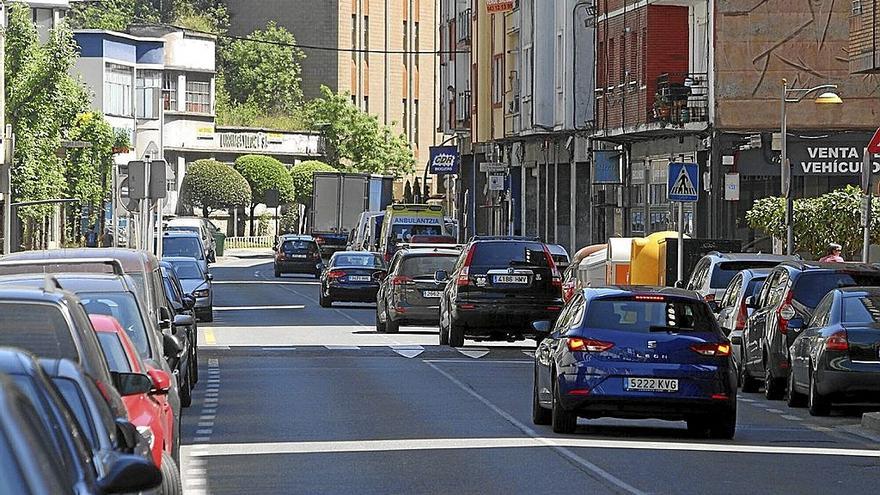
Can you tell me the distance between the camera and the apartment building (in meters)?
122

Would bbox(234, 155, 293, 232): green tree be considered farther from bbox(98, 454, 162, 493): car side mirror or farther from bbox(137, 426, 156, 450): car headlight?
bbox(98, 454, 162, 493): car side mirror

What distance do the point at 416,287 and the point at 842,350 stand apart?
17.7 meters

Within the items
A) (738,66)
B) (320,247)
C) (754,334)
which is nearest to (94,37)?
(320,247)

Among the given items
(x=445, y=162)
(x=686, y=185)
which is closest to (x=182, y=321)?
(x=686, y=185)

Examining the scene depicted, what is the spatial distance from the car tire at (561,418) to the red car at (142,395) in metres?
6.21

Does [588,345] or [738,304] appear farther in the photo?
[738,304]

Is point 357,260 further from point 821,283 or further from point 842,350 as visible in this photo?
point 842,350

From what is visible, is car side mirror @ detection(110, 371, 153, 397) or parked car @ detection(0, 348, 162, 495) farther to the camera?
car side mirror @ detection(110, 371, 153, 397)

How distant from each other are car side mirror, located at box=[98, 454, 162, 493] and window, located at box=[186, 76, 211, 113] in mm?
110412

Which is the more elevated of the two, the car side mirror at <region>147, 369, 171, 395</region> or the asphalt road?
the car side mirror at <region>147, 369, 171, 395</region>

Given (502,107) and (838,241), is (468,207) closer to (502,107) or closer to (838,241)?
(502,107)

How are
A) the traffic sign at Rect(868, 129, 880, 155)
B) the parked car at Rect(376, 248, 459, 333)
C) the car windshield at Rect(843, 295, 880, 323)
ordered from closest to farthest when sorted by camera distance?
1. the car windshield at Rect(843, 295, 880, 323)
2. the traffic sign at Rect(868, 129, 880, 155)
3. the parked car at Rect(376, 248, 459, 333)

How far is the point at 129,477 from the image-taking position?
6.29 meters

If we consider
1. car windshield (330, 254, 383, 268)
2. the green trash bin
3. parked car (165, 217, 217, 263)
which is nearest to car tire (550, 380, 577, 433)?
car windshield (330, 254, 383, 268)
